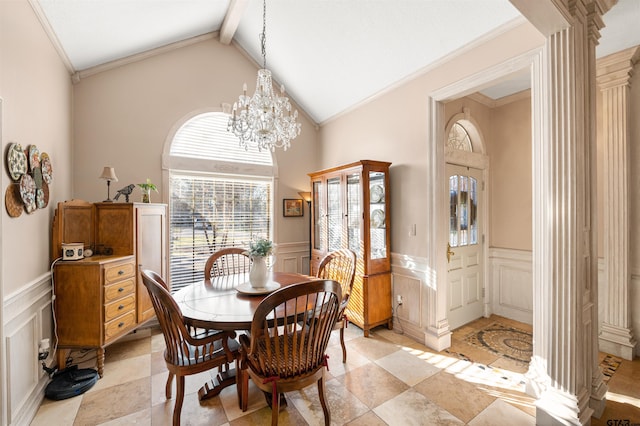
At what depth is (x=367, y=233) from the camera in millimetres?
3223

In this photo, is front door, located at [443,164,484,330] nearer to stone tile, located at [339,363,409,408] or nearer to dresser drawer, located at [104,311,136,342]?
stone tile, located at [339,363,409,408]

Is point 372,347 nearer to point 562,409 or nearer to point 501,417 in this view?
point 501,417

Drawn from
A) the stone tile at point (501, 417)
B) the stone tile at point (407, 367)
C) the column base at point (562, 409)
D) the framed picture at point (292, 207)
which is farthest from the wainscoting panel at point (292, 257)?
the column base at point (562, 409)

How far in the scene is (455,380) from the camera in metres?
2.34

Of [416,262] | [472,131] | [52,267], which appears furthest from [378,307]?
[52,267]

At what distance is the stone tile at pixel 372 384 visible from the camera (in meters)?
2.13

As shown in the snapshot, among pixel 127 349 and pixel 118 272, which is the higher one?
pixel 118 272

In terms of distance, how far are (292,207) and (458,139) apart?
2.57m

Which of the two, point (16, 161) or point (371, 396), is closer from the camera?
point (16, 161)

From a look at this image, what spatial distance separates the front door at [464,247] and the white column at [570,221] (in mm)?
1450

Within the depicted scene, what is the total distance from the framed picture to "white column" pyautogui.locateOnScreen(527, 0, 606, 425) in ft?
10.8

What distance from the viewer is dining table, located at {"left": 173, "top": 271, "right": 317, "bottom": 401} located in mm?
1748

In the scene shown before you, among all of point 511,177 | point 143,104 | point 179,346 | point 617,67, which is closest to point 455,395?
point 179,346

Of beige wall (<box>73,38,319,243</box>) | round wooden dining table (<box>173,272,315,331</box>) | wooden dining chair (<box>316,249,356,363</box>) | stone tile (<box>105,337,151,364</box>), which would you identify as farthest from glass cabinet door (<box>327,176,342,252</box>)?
stone tile (<box>105,337,151,364</box>)
